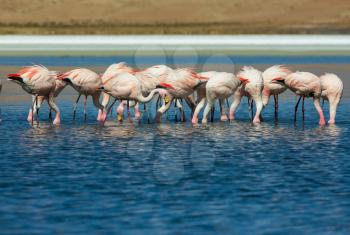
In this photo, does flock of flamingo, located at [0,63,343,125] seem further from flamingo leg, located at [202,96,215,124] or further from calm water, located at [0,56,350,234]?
calm water, located at [0,56,350,234]

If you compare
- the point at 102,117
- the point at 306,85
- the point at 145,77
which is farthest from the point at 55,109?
the point at 306,85

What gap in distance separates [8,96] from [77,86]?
10.0m

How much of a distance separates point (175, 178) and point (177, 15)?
115 m

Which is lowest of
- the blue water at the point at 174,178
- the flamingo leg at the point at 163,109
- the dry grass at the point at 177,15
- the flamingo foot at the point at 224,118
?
the blue water at the point at 174,178

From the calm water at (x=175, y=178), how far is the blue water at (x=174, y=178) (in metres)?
0.02

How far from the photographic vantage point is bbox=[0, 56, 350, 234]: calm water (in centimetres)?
1317

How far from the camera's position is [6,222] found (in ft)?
43.2

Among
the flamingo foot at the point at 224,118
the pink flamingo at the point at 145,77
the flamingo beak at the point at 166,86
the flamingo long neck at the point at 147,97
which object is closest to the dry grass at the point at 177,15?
the pink flamingo at the point at 145,77

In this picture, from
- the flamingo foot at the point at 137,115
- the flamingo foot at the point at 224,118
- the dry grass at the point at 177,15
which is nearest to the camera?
the flamingo foot at the point at 224,118

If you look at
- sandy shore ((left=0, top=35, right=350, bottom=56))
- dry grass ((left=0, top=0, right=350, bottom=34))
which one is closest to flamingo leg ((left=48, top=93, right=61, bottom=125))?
sandy shore ((left=0, top=35, right=350, bottom=56))

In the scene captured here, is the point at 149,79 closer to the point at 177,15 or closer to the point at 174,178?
the point at 174,178

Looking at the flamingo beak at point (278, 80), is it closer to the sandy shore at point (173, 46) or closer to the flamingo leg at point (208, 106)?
the flamingo leg at point (208, 106)

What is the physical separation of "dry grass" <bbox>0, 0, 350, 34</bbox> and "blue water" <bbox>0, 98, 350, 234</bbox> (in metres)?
86.1

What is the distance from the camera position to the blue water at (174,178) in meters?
13.2
